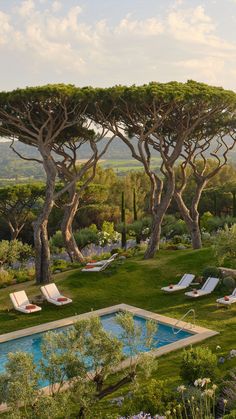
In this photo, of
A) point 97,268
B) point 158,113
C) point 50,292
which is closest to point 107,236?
point 97,268

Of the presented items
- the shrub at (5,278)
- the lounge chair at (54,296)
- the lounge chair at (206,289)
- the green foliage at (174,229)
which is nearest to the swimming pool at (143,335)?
the lounge chair at (54,296)

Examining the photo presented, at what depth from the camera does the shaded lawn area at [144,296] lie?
1600cm

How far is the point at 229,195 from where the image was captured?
45.8 m

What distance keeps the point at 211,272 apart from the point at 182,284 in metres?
1.71

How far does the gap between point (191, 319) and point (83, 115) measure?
45.5 feet

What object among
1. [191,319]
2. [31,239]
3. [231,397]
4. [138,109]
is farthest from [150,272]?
[31,239]

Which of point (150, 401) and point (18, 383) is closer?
point (18, 383)

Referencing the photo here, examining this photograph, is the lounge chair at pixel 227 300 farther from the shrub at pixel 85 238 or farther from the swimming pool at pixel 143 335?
the shrub at pixel 85 238

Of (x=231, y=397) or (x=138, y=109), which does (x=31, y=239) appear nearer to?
(x=138, y=109)

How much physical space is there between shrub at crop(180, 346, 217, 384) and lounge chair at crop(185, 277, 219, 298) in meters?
8.33

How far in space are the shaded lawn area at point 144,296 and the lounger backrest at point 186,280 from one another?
2.25 feet

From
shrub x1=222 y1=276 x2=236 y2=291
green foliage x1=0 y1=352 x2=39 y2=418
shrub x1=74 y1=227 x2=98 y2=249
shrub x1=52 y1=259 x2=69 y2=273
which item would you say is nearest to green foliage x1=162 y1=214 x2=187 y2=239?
shrub x1=74 y1=227 x2=98 y2=249

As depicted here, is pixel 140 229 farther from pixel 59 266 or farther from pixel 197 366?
pixel 197 366

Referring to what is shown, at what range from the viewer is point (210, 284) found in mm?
20484
